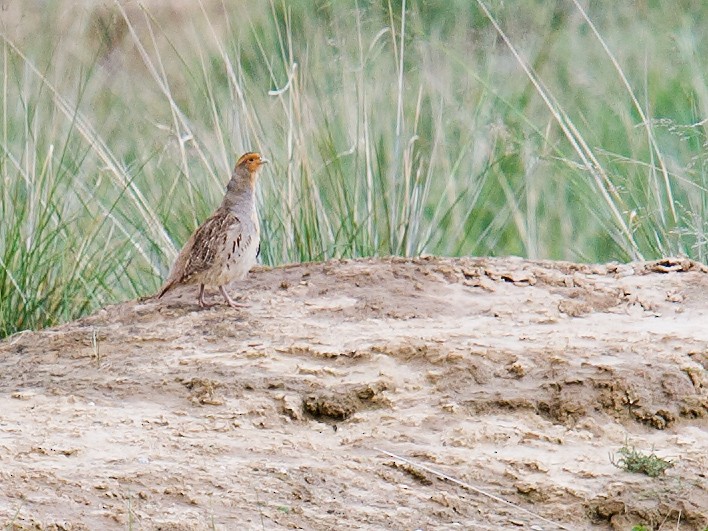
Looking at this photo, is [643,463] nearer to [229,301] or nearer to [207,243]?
[229,301]

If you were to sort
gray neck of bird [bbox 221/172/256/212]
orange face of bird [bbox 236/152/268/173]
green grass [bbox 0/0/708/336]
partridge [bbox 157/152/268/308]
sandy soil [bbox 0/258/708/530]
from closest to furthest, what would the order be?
sandy soil [bbox 0/258/708/530] < partridge [bbox 157/152/268/308] < gray neck of bird [bbox 221/172/256/212] < orange face of bird [bbox 236/152/268/173] < green grass [bbox 0/0/708/336]

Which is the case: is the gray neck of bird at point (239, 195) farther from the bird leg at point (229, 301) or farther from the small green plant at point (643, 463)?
the small green plant at point (643, 463)

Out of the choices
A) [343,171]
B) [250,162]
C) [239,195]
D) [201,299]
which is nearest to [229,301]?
[201,299]

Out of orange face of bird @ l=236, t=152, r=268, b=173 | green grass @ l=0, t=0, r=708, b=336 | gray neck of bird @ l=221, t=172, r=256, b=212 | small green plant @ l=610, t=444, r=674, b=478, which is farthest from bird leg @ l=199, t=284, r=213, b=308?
small green plant @ l=610, t=444, r=674, b=478

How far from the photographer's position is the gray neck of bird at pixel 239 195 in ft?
18.2

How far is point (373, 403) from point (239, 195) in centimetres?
137

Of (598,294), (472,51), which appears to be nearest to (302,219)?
(598,294)

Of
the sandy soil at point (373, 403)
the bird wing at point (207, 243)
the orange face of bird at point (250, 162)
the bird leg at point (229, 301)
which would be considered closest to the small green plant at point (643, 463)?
the sandy soil at point (373, 403)

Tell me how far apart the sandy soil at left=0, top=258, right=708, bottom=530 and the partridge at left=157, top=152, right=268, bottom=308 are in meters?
0.12

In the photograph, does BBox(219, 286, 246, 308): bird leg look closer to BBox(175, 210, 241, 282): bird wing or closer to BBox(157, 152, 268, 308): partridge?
Result: BBox(157, 152, 268, 308): partridge

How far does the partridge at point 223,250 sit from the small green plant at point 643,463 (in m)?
1.72

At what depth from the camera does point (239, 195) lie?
220 inches

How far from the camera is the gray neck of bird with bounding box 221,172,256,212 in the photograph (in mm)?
5551

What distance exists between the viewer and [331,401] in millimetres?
4539
